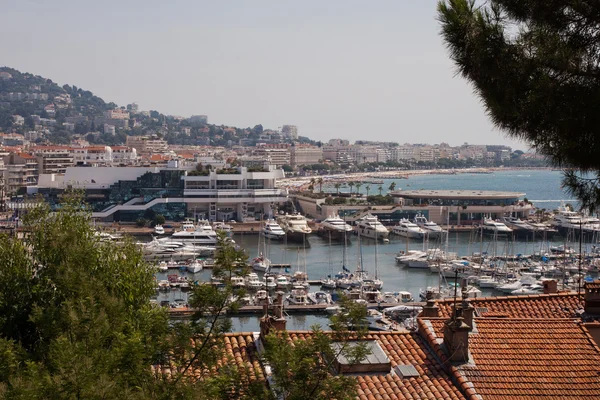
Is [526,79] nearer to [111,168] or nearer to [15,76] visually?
[111,168]

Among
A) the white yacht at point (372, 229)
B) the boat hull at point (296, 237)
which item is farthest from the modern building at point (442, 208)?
the boat hull at point (296, 237)

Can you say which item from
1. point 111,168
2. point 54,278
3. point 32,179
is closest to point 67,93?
point 32,179

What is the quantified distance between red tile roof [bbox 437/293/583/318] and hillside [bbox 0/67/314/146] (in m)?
98.9

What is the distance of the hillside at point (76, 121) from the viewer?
11225 centimetres

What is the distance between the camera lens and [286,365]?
11.5 feet

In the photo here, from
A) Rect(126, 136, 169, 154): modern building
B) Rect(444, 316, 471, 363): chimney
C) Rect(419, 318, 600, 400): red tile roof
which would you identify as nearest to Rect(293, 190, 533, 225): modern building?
Rect(419, 318, 600, 400): red tile roof

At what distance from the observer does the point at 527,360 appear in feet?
17.2

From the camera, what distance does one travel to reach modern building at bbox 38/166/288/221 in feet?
120

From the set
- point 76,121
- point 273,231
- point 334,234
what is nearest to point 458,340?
point 273,231

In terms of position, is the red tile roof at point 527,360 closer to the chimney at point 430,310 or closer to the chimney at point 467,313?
the chimney at point 467,313

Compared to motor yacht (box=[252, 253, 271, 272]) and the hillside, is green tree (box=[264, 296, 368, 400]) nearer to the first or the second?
motor yacht (box=[252, 253, 271, 272])

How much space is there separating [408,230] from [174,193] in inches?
387

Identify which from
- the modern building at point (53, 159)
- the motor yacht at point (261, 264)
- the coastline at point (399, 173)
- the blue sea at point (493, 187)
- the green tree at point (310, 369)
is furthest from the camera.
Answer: the coastline at point (399, 173)

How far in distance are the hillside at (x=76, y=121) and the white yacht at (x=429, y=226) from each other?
72.3 m
